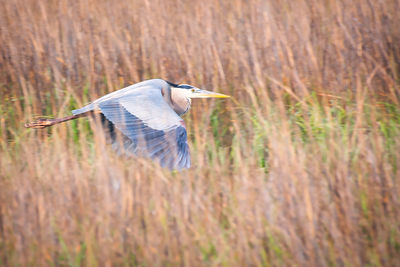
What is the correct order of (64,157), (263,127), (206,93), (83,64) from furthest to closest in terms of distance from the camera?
(83,64)
(206,93)
(263,127)
(64,157)

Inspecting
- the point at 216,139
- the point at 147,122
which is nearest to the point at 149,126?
the point at 147,122

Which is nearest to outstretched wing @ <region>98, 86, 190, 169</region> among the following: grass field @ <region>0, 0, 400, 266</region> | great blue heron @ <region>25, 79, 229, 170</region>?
great blue heron @ <region>25, 79, 229, 170</region>

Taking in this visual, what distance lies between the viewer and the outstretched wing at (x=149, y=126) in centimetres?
348

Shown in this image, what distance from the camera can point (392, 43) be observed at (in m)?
4.57

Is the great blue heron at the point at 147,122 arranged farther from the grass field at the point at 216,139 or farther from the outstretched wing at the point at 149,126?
the grass field at the point at 216,139

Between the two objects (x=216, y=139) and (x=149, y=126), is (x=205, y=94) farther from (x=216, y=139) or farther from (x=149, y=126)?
(x=149, y=126)

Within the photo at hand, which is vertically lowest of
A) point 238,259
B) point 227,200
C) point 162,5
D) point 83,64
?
point 238,259

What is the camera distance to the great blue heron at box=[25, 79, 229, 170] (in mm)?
3500

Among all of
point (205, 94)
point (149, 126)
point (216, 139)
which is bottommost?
point (216, 139)

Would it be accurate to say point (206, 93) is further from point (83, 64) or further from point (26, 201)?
point (26, 201)

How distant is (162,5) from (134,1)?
34 cm

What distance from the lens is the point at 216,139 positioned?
14.2 feet

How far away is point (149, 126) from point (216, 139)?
792 millimetres

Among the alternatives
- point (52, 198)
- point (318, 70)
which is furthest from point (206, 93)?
point (52, 198)
